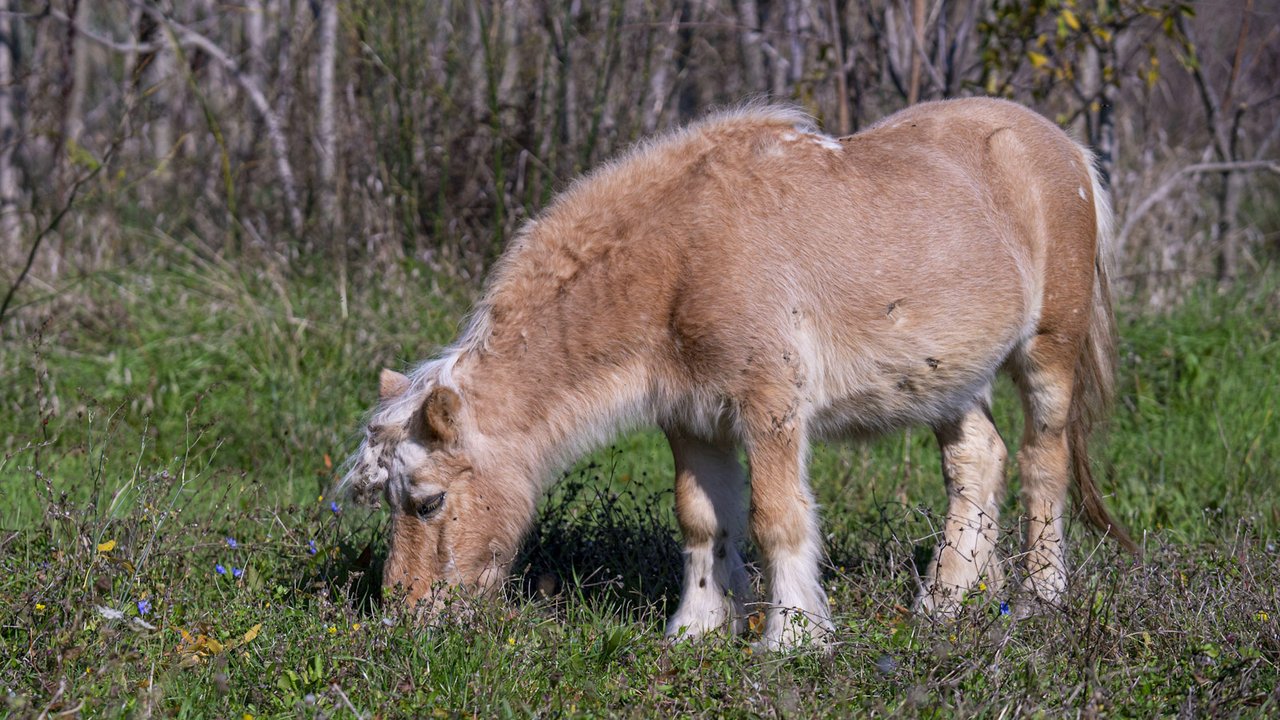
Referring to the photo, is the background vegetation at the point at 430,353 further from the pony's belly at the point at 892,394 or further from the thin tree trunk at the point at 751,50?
the pony's belly at the point at 892,394

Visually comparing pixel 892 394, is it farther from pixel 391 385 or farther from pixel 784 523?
pixel 391 385

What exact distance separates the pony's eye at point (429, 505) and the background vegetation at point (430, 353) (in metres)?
0.39

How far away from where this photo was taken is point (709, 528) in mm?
4324

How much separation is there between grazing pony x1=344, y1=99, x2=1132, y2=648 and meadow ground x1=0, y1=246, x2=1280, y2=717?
28 cm

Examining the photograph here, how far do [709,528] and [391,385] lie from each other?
1245 mm

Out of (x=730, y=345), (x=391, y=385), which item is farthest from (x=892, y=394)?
(x=391, y=385)

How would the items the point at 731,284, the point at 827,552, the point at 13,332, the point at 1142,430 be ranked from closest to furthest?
1. the point at 731,284
2. the point at 827,552
3. the point at 1142,430
4. the point at 13,332

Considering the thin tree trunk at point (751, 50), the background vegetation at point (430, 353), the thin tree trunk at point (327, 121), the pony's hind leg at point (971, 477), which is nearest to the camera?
the background vegetation at point (430, 353)

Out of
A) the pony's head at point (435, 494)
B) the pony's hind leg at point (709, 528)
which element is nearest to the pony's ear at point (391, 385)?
the pony's head at point (435, 494)

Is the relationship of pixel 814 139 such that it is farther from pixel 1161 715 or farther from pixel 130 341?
pixel 130 341

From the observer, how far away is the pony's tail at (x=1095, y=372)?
4.96m

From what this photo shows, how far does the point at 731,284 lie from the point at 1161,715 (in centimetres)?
173

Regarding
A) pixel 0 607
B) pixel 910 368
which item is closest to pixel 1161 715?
pixel 910 368

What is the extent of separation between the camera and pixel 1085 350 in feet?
16.5
